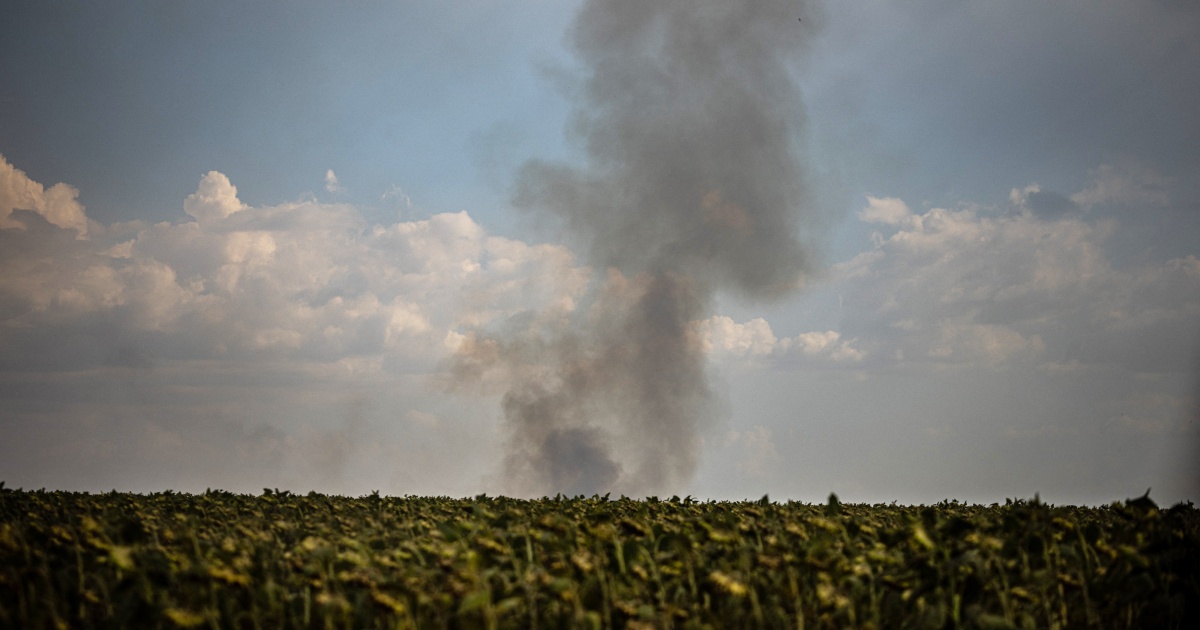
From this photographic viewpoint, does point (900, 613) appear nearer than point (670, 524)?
Yes

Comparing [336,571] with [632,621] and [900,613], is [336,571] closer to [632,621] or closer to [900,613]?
[632,621]

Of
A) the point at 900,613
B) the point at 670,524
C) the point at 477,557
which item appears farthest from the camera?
the point at 670,524

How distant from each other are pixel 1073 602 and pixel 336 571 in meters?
6.86

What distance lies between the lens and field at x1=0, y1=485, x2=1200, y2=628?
253 inches

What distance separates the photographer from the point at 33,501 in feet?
49.6

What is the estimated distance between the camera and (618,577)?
284 inches

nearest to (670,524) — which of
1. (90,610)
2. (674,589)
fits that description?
→ (674,589)

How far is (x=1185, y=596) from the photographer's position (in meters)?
8.17

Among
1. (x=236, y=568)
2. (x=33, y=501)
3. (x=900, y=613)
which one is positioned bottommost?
(x=900, y=613)

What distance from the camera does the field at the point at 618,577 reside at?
21.1ft

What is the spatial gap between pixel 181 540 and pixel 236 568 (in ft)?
5.24

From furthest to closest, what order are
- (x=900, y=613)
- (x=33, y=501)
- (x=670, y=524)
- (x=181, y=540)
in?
(x=33, y=501), (x=670, y=524), (x=181, y=540), (x=900, y=613)

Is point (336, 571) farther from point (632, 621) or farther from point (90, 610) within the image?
point (632, 621)

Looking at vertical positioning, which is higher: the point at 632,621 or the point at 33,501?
the point at 33,501
